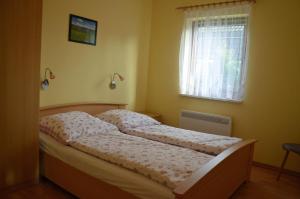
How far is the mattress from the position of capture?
1.78 meters

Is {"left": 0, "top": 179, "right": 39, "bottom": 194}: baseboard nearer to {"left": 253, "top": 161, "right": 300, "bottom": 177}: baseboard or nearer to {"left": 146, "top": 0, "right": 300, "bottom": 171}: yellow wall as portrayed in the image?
{"left": 146, "top": 0, "right": 300, "bottom": 171}: yellow wall

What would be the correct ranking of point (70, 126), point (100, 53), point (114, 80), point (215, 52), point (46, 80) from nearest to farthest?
point (70, 126), point (46, 80), point (100, 53), point (215, 52), point (114, 80)

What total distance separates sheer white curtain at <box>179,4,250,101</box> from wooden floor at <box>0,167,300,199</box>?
1.05m

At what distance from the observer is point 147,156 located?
2.17 m

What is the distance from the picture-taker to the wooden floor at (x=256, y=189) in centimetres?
240

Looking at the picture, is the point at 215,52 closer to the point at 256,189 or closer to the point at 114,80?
the point at 114,80

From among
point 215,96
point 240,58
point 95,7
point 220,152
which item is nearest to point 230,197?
point 220,152

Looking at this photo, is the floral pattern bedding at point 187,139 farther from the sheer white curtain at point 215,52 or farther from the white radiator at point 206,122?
the sheer white curtain at point 215,52

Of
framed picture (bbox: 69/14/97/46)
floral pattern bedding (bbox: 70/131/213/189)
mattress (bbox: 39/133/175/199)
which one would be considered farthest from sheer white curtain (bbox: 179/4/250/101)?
mattress (bbox: 39/133/175/199)

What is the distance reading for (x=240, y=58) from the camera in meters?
3.55

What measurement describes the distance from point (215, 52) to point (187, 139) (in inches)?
61.1

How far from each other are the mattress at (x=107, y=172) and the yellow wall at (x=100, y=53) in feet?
2.42

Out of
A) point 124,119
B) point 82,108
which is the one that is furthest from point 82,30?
point 124,119

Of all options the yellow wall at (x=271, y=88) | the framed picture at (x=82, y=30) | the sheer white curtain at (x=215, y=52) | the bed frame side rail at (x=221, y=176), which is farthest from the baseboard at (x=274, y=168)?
the framed picture at (x=82, y=30)
